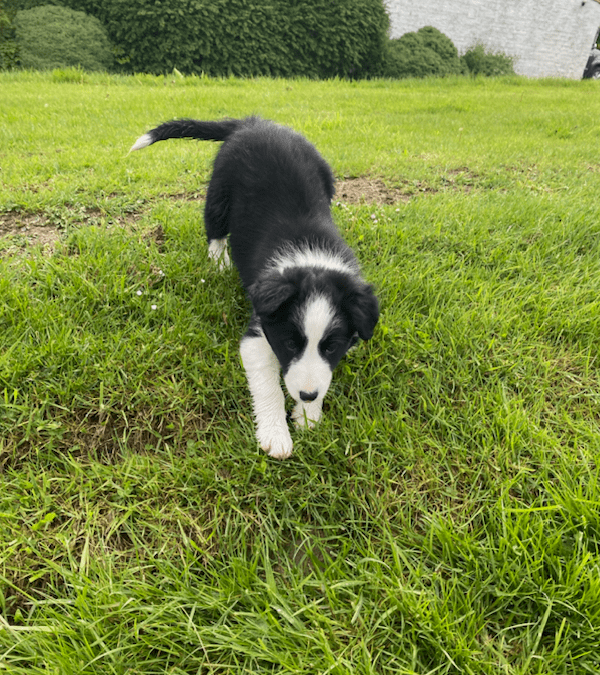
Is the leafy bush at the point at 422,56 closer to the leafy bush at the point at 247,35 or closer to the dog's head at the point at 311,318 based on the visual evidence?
the leafy bush at the point at 247,35

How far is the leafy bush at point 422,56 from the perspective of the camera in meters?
16.6

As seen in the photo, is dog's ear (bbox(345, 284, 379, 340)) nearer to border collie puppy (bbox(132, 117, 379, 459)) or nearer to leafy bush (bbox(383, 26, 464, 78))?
border collie puppy (bbox(132, 117, 379, 459))

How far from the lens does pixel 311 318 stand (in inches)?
76.1

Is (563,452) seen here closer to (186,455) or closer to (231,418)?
(231,418)

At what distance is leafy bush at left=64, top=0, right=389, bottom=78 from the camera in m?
13.6

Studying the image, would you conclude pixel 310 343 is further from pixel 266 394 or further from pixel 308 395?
pixel 266 394

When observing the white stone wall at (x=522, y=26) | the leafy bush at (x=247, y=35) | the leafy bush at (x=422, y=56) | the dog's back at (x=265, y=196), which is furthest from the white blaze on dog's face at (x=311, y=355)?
the white stone wall at (x=522, y=26)

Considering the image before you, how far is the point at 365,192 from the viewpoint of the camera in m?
4.43

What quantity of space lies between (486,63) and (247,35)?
11170mm

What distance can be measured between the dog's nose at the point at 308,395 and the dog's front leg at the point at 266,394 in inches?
9.6

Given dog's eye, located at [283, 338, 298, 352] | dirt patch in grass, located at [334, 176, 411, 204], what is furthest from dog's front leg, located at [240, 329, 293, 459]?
dirt patch in grass, located at [334, 176, 411, 204]

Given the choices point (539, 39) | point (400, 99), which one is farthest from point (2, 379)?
point (539, 39)

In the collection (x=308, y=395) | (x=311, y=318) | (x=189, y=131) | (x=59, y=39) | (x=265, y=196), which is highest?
(x=59, y=39)

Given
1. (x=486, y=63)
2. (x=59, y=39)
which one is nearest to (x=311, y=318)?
(x=59, y=39)
